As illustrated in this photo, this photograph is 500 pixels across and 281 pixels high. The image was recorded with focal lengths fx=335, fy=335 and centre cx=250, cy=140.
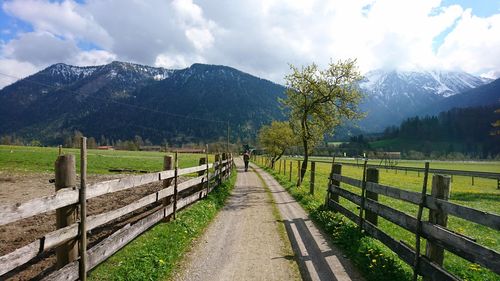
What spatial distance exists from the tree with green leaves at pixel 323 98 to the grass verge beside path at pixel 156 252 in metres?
15.6

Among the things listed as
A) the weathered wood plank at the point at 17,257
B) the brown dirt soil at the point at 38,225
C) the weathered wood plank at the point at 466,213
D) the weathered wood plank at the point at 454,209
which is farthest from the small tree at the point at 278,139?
the weathered wood plank at the point at 17,257

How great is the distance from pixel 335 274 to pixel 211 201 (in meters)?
8.01

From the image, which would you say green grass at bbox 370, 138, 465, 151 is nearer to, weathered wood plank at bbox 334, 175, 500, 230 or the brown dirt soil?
the brown dirt soil

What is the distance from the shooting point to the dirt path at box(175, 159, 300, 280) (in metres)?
6.64

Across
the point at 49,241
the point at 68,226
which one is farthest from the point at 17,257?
the point at 68,226

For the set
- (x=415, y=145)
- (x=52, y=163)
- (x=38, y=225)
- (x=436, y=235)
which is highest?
(x=415, y=145)

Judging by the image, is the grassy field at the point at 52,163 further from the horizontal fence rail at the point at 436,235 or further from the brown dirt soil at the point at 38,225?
the horizontal fence rail at the point at 436,235

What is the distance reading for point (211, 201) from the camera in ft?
46.1

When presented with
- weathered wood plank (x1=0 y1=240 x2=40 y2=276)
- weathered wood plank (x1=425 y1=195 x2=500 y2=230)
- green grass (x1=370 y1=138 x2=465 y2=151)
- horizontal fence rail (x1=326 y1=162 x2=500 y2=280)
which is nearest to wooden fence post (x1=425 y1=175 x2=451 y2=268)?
horizontal fence rail (x1=326 y1=162 x2=500 y2=280)

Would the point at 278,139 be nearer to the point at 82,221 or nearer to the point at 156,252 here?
the point at 156,252

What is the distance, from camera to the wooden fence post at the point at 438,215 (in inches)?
229

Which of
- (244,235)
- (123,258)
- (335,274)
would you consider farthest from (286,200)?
(123,258)

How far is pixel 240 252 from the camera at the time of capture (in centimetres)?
805

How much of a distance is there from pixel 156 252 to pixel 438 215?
18.2ft
